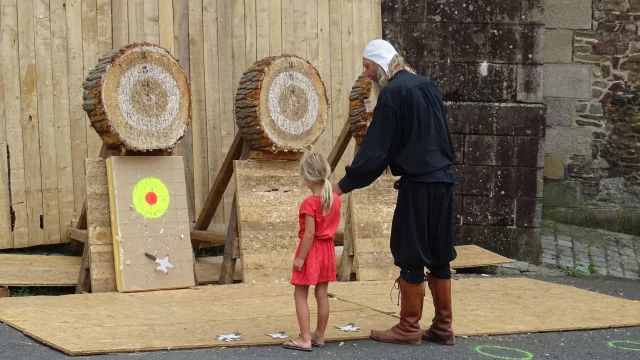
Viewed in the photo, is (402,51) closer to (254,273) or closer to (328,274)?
(254,273)

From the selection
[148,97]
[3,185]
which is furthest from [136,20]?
[3,185]

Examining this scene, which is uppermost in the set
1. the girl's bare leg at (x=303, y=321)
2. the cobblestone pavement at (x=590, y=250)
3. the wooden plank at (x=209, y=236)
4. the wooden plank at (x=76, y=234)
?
the wooden plank at (x=76, y=234)

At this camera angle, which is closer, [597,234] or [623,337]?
[623,337]

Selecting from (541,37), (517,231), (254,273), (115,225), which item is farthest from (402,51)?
(115,225)

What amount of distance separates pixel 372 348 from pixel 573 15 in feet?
22.2

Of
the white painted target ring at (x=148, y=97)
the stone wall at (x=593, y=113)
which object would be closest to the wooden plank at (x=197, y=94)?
the white painted target ring at (x=148, y=97)

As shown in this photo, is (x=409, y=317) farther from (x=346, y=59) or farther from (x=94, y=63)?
(x=346, y=59)

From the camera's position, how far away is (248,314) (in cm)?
569

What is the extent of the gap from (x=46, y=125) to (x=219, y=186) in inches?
55.6

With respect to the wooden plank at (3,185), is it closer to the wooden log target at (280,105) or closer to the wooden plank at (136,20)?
the wooden plank at (136,20)

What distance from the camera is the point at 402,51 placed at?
8664 mm

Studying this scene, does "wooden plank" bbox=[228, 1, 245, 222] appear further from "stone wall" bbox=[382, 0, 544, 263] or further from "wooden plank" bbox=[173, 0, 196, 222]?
"stone wall" bbox=[382, 0, 544, 263]

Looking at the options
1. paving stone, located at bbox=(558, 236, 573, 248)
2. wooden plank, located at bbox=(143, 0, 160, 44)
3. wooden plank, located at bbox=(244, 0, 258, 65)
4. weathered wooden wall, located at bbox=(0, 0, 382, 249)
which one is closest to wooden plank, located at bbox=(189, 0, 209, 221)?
weathered wooden wall, located at bbox=(0, 0, 382, 249)

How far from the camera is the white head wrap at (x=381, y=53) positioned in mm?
5199
